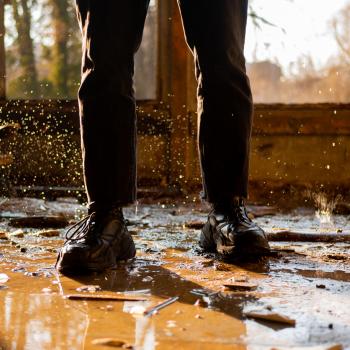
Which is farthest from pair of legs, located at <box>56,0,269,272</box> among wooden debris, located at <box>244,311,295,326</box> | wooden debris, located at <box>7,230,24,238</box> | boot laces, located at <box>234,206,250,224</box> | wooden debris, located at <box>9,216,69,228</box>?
wooden debris, located at <box>9,216,69,228</box>

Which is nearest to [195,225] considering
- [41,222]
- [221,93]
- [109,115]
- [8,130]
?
[41,222]

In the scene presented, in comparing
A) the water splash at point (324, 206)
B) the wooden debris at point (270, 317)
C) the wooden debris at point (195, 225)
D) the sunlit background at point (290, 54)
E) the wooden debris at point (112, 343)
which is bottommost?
the water splash at point (324, 206)

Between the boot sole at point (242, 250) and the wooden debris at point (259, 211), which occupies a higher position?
the boot sole at point (242, 250)

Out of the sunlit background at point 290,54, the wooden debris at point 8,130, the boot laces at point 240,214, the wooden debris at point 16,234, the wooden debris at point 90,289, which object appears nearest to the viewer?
the wooden debris at point 90,289

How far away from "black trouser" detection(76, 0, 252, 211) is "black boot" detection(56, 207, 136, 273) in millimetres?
58

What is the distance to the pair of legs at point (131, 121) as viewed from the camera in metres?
1.79

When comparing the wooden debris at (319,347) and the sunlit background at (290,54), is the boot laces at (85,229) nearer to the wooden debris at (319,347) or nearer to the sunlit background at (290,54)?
the wooden debris at (319,347)

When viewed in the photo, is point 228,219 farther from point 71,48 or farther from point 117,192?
point 71,48

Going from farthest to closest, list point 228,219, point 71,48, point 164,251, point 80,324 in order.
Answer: point 71,48 → point 164,251 → point 228,219 → point 80,324

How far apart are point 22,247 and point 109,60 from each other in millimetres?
766

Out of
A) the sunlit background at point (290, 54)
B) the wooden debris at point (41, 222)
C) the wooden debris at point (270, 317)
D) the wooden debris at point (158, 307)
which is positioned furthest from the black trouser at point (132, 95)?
the sunlit background at point (290, 54)

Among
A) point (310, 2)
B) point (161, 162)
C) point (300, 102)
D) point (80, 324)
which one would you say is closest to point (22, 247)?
point (80, 324)

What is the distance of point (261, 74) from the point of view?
4523 mm

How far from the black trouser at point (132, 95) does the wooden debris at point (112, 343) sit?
76 cm
